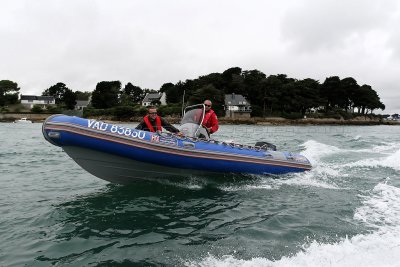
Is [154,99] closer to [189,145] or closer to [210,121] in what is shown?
[210,121]

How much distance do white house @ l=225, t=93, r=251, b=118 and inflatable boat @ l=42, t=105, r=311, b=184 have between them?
62.1m

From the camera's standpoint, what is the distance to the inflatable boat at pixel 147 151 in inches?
304

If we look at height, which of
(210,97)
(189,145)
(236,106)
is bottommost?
(189,145)

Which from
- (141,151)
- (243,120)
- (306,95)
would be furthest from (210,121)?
(306,95)

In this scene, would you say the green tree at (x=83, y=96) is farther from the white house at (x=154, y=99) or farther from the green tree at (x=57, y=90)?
the white house at (x=154, y=99)

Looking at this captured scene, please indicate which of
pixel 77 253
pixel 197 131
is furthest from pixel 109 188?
pixel 77 253

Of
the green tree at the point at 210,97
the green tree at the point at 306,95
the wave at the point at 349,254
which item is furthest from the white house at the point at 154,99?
the wave at the point at 349,254

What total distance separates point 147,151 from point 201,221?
2342 mm

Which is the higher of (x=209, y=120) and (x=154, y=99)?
(x=154, y=99)

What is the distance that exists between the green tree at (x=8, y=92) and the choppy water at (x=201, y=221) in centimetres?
8862

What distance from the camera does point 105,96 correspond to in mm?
80000

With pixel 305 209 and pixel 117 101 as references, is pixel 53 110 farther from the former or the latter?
pixel 305 209

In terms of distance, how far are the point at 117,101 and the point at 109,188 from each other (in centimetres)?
7658

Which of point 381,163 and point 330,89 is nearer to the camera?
point 381,163
